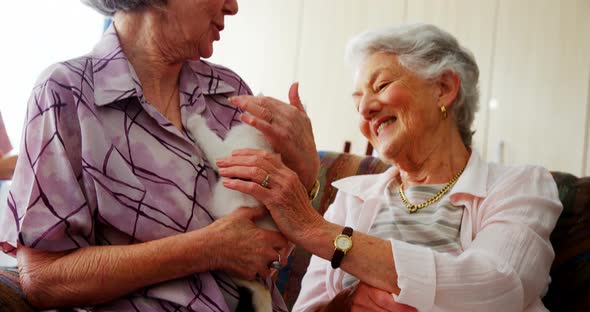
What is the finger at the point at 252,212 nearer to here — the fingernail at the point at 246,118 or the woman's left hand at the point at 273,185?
the woman's left hand at the point at 273,185

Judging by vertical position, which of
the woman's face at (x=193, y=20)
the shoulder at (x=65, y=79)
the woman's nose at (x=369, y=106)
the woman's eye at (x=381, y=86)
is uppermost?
the woman's face at (x=193, y=20)

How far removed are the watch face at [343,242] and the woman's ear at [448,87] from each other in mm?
609

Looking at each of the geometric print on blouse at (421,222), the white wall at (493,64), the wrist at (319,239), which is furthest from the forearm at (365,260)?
the white wall at (493,64)

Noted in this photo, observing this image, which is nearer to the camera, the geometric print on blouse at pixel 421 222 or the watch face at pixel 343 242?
the watch face at pixel 343 242

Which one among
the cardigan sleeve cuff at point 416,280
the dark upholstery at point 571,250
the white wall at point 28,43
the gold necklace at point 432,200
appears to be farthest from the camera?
the white wall at point 28,43

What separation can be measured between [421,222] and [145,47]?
826 mm

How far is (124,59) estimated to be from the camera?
1.19 m

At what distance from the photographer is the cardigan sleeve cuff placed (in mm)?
1267

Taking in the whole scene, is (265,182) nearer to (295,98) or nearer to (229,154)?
(229,154)

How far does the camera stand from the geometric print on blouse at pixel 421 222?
1483 mm

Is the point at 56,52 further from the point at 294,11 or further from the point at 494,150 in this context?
the point at 494,150

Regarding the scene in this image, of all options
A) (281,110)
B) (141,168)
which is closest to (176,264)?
(141,168)

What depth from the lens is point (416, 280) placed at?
4.17ft

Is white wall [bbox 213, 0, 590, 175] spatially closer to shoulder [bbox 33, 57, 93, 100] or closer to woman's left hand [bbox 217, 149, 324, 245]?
woman's left hand [bbox 217, 149, 324, 245]
